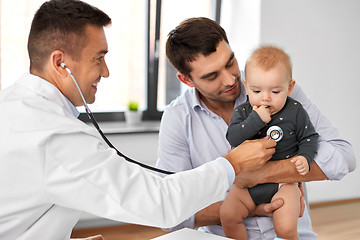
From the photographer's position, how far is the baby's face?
4.99 ft

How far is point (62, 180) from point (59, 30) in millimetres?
500

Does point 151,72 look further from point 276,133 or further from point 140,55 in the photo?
point 276,133

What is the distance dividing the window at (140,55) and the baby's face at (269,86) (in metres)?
2.24

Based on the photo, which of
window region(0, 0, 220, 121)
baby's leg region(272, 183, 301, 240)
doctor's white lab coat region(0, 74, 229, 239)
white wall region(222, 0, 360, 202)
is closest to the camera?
doctor's white lab coat region(0, 74, 229, 239)

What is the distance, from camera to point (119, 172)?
1.09 metres

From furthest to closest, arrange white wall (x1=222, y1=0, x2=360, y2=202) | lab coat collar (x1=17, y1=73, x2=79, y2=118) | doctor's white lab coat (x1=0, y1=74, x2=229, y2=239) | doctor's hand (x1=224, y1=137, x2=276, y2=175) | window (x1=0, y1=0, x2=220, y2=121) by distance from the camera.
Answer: white wall (x1=222, y1=0, x2=360, y2=202), window (x1=0, y1=0, x2=220, y2=121), doctor's hand (x1=224, y1=137, x2=276, y2=175), lab coat collar (x1=17, y1=73, x2=79, y2=118), doctor's white lab coat (x1=0, y1=74, x2=229, y2=239)

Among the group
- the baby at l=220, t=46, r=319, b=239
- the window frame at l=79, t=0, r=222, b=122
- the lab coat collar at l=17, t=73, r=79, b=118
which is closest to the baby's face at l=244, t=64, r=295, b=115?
the baby at l=220, t=46, r=319, b=239

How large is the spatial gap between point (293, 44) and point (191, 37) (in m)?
2.57

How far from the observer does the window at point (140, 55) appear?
375 centimetres

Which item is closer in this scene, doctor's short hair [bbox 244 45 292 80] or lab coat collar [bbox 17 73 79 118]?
lab coat collar [bbox 17 73 79 118]

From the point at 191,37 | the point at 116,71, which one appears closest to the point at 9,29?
the point at 116,71

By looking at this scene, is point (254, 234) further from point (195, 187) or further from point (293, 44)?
point (293, 44)

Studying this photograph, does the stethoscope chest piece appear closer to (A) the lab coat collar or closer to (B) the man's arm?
(B) the man's arm

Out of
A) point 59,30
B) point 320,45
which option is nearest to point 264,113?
point 59,30
